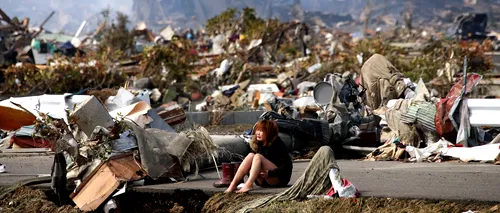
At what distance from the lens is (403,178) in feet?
26.6

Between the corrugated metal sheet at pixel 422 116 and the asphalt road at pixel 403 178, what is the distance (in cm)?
97

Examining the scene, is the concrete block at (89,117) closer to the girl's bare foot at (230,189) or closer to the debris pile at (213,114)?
the debris pile at (213,114)

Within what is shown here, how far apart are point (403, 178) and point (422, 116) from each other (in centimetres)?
264

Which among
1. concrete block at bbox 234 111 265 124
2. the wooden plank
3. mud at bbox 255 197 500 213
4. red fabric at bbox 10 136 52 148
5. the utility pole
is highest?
mud at bbox 255 197 500 213

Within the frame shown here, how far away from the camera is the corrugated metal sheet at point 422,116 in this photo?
10492 mm

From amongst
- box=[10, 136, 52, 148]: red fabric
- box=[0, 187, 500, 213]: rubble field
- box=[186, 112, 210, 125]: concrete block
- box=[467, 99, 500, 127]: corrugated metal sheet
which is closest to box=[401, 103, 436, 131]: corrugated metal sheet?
box=[467, 99, 500, 127]: corrugated metal sheet

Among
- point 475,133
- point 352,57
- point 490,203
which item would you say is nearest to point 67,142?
point 490,203

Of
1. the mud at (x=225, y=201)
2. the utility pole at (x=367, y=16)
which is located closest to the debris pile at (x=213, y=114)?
the mud at (x=225, y=201)

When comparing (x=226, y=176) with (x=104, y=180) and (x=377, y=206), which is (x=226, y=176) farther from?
(x=377, y=206)

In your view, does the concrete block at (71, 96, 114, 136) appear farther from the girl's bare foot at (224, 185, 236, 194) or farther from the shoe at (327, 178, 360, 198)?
the shoe at (327, 178, 360, 198)

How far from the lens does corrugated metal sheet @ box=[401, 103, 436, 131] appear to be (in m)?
10.5

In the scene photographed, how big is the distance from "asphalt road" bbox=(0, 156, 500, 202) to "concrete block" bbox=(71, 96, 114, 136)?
0.82m

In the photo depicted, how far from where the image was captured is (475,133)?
10398mm

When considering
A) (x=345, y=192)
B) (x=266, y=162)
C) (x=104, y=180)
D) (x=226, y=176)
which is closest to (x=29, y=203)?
(x=104, y=180)
